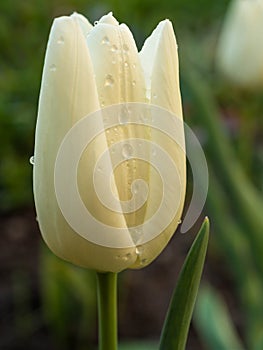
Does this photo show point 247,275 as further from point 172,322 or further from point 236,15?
point 172,322

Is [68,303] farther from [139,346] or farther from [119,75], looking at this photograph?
[119,75]

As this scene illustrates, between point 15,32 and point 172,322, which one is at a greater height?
point 15,32

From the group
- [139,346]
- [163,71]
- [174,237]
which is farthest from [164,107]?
[174,237]

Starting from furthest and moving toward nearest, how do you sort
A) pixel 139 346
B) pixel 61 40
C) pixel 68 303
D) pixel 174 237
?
pixel 174 237 < pixel 68 303 < pixel 139 346 < pixel 61 40

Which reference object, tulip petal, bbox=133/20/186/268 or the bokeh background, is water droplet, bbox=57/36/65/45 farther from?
the bokeh background

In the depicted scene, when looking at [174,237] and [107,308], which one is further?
[174,237]

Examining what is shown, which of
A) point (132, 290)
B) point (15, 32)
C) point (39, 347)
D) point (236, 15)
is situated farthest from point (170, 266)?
point (15, 32)
